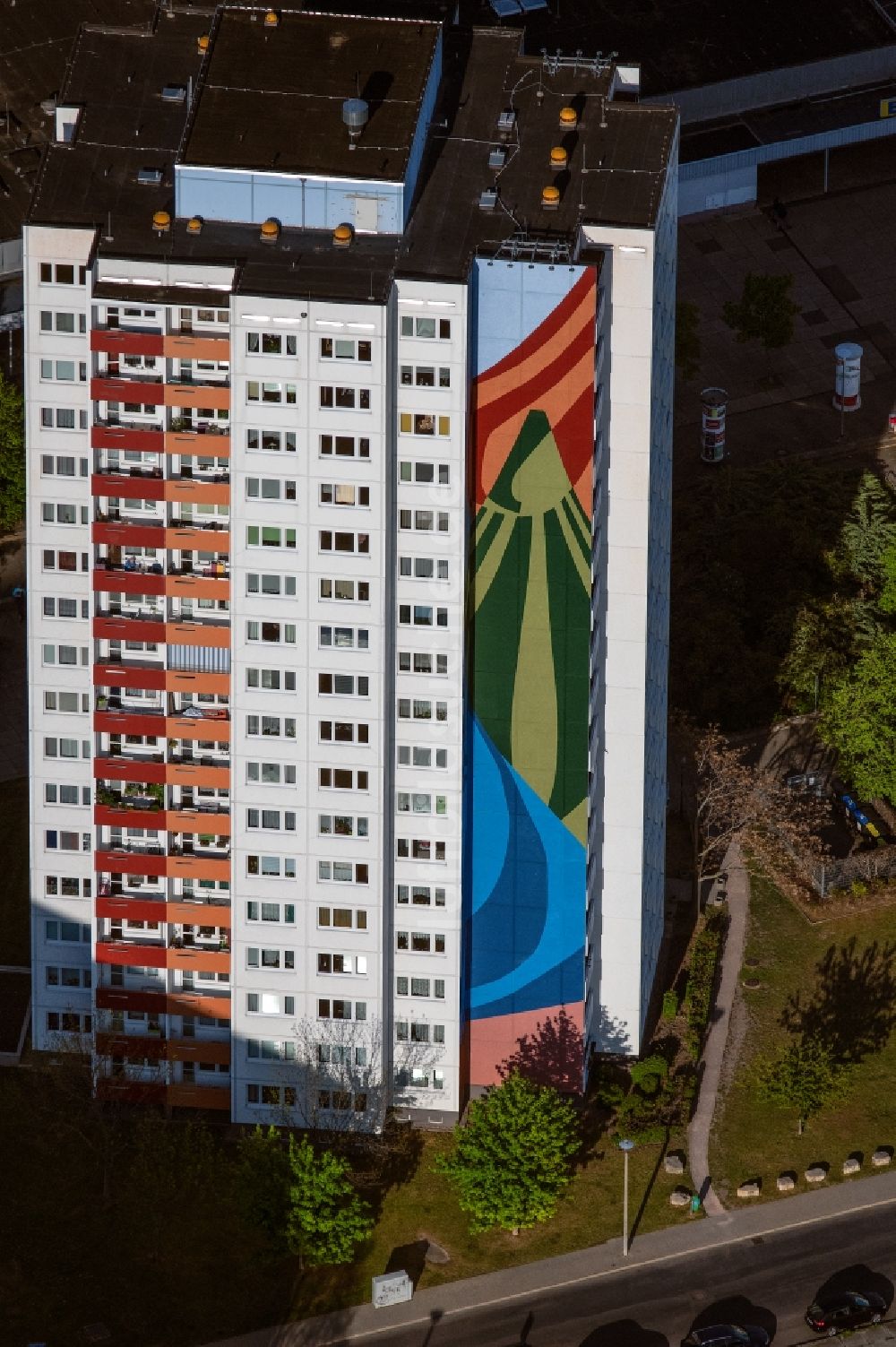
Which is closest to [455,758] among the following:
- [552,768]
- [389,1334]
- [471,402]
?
[552,768]

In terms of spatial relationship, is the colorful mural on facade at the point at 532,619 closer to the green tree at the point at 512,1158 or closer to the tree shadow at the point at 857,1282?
the green tree at the point at 512,1158

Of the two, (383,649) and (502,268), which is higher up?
(502,268)

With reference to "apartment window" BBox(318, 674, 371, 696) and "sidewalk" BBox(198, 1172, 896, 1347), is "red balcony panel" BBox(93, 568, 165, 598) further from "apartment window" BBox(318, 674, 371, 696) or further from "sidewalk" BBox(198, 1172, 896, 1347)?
"sidewalk" BBox(198, 1172, 896, 1347)

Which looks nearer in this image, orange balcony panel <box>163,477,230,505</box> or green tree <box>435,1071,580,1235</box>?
orange balcony panel <box>163,477,230,505</box>

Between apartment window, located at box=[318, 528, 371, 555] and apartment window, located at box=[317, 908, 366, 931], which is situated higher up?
apartment window, located at box=[318, 528, 371, 555]

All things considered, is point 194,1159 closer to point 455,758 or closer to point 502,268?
point 455,758

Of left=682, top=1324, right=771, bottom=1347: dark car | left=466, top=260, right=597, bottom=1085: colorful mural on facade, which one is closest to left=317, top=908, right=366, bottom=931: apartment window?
left=466, top=260, right=597, bottom=1085: colorful mural on facade
